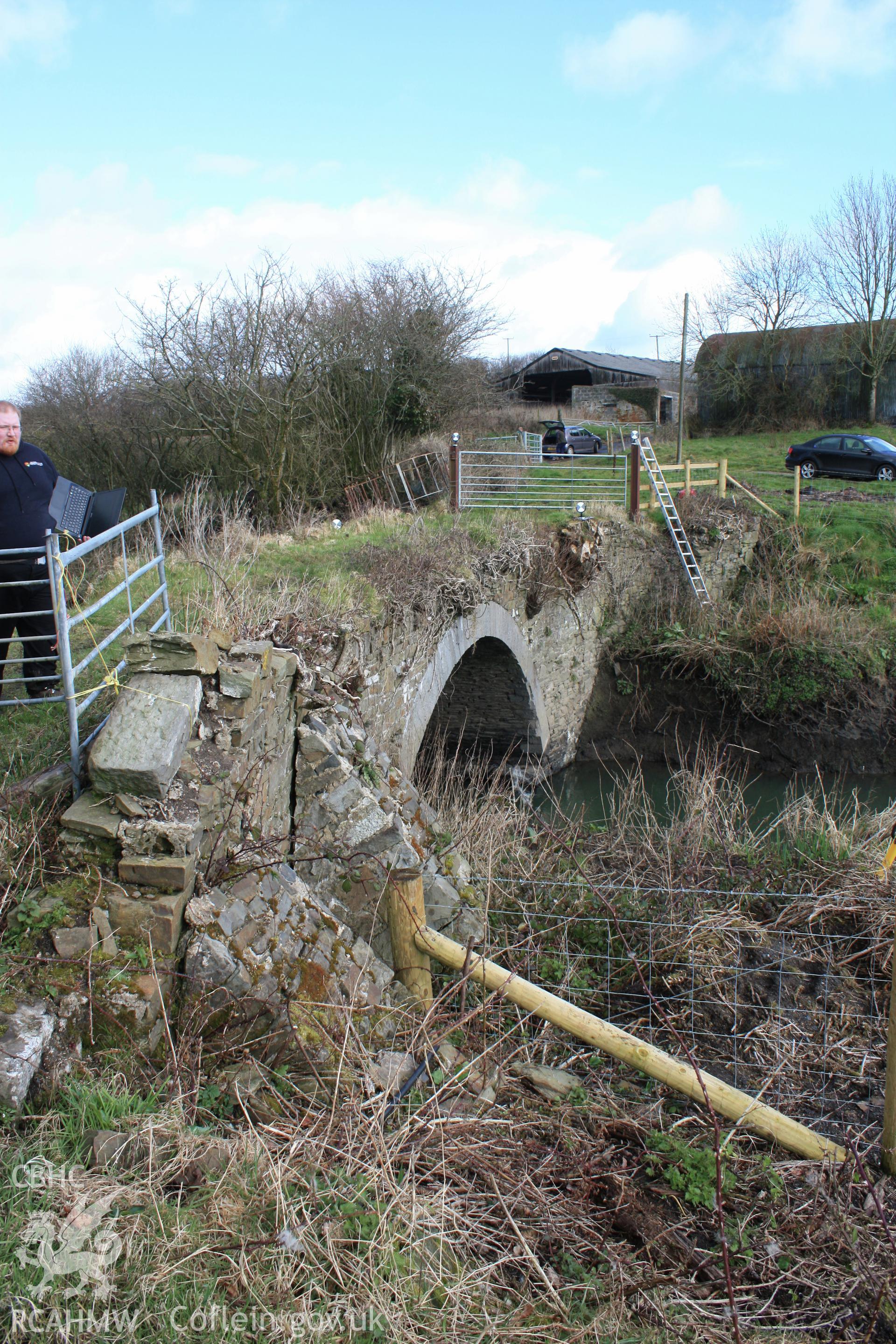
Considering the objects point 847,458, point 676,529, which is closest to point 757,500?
point 676,529

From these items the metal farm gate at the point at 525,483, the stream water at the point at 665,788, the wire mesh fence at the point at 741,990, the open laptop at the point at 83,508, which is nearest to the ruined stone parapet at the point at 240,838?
the wire mesh fence at the point at 741,990

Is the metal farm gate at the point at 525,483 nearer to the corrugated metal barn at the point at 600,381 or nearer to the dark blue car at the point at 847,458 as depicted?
the dark blue car at the point at 847,458

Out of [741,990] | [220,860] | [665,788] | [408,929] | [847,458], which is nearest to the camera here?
[408,929]

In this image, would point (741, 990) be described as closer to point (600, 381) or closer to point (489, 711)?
point (489, 711)

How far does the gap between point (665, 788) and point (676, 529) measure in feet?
16.3

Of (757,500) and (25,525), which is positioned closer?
(25,525)

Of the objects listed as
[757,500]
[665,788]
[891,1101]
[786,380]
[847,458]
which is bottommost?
[665,788]

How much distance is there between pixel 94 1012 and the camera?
2664 mm

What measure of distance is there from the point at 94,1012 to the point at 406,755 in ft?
16.1

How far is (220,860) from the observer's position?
336 cm

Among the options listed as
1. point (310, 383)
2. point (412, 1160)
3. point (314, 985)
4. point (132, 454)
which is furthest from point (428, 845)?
point (132, 454)

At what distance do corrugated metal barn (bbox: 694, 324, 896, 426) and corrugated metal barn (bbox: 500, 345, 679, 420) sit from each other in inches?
72.1

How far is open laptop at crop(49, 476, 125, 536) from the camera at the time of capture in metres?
4.27

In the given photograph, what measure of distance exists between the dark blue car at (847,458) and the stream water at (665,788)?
9.49 metres
